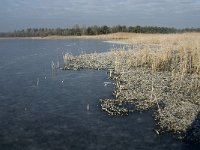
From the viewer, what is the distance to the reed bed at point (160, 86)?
9.18 meters

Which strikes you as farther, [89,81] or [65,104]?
[89,81]

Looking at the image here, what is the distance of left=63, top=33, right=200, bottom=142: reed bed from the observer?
9.18 m

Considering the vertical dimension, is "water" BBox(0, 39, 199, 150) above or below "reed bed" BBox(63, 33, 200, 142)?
below

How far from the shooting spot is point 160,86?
12547mm

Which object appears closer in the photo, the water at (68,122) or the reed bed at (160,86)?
the water at (68,122)

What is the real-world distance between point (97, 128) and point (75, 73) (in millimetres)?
9499

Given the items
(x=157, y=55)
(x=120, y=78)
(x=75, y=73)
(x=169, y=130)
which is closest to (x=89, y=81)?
(x=120, y=78)

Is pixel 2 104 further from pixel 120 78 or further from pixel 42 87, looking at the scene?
pixel 120 78

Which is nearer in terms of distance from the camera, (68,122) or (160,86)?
(68,122)

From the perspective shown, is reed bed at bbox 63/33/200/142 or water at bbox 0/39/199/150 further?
reed bed at bbox 63/33/200/142

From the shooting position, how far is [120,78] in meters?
14.8

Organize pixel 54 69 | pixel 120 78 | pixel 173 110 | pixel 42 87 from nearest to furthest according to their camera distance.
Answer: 1. pixel 173 110
2. pixel 42 87
3. pixel 120 78
4. pixel 54 69

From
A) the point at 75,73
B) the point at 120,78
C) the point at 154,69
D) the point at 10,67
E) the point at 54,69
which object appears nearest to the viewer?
the point at 120,78

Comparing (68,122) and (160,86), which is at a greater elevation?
(160,86)
